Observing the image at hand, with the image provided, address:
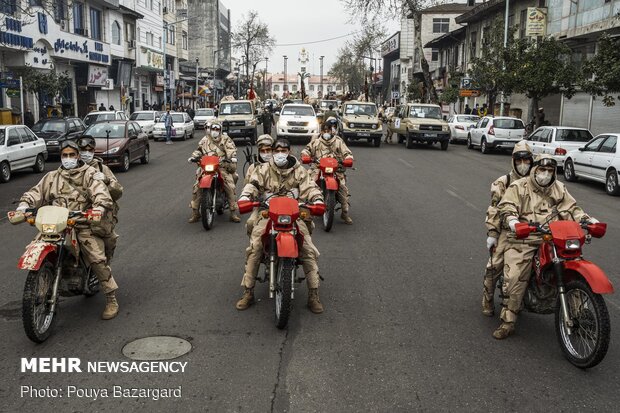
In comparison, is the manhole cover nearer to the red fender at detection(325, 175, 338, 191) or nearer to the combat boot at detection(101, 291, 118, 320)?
the combat boot at detection(101, 291, 118, 320)

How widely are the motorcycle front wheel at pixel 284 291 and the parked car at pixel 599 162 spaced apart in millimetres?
11945

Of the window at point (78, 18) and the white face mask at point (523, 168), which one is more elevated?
the window at point (78, 18)

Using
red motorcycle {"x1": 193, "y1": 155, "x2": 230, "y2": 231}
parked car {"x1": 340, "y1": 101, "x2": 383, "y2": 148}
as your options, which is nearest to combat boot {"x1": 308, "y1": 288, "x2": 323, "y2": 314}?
red motorcycle {"x1": 193, "y1": 155, "x2": 230, "y2": 231}

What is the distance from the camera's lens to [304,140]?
96.9 feet

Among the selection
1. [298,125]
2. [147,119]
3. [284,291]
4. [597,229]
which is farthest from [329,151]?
[147,119]

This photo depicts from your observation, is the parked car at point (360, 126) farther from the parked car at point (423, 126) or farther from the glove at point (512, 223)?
the glove at point (512, 223)

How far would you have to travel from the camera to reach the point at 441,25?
242 feet

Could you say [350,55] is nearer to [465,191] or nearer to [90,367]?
[465,191]

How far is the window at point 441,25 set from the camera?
7356 centimetres

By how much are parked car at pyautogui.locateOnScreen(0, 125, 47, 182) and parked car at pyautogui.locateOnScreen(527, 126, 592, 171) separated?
48.4ft

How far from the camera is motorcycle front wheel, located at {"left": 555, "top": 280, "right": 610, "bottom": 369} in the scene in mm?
4430

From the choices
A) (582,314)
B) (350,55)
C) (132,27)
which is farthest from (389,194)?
(350,55)

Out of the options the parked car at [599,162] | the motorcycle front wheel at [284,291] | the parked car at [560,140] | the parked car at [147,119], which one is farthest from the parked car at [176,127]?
the motorcycle front wheel at [284,291]

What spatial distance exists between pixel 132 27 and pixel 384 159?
31952 millimetres
